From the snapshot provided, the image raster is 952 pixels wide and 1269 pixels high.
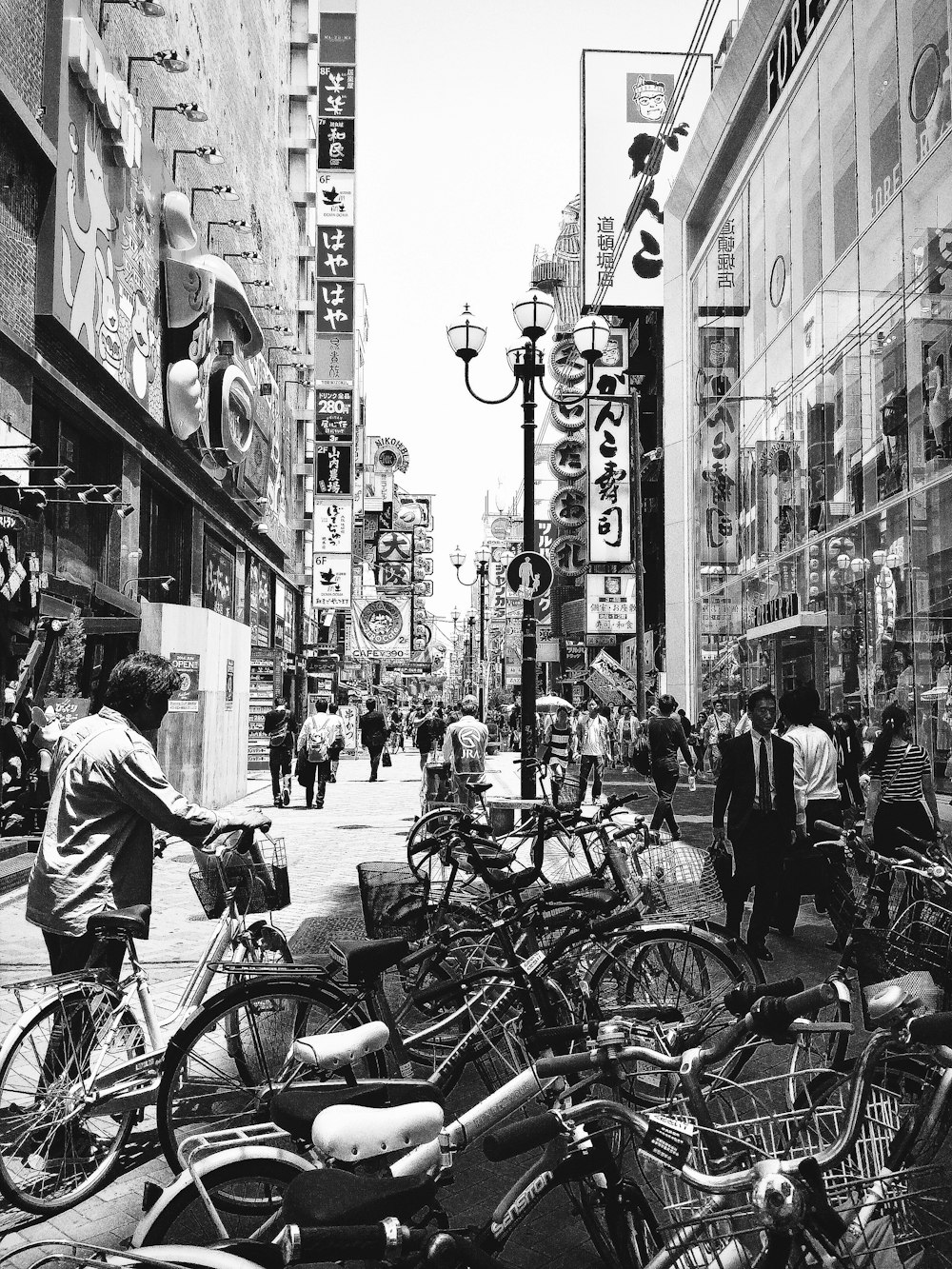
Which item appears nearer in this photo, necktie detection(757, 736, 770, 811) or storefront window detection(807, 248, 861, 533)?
necktie detection(757, 736, 770, 811)

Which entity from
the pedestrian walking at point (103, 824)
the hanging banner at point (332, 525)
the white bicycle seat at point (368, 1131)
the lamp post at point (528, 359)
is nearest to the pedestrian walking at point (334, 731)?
the lamp post at point (528, 359)

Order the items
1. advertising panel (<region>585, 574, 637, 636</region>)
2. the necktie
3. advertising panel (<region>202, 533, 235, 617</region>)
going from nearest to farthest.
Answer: the necktie
advertising panel (<region>202, 533, 235, 617</region>)
advertising panel (<region>585, 574, 637, 636</region>)

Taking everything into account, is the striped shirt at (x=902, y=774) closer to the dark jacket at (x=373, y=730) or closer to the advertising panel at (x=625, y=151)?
the dark jacket at (x=373, y=730)

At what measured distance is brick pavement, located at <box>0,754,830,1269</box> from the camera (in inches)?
154

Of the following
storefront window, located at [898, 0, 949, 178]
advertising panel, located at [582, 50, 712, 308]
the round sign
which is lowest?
the round sign

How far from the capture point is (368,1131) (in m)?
2.26

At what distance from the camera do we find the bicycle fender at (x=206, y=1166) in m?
2.68

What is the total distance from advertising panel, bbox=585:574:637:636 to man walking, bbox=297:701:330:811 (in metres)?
13.0

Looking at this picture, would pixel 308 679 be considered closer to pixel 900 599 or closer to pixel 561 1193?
pixel 900 599

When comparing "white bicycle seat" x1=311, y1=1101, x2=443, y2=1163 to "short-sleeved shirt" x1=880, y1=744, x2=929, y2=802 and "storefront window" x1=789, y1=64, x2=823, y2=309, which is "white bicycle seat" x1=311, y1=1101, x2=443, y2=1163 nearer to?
"short-sleeved shirt" x1=880, y1=744, x2=929, y2=802

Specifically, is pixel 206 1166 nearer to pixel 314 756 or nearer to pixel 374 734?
pixel 314 756

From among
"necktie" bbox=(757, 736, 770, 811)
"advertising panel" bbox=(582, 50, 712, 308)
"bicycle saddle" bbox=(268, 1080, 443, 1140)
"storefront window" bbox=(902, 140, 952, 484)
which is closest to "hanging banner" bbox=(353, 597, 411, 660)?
"advertising panel" bbox=(582, 50, 712, 308)

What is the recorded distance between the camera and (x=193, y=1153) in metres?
2.99

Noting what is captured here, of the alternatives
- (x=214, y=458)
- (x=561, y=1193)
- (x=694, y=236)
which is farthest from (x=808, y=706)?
(x=694, y=236)
